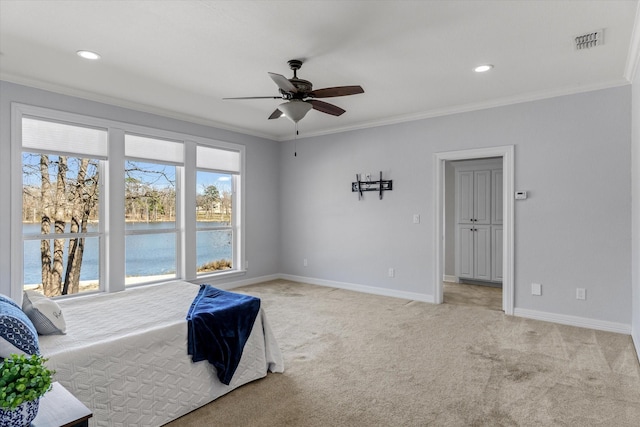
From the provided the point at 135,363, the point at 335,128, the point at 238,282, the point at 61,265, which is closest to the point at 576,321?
the point at 335,128

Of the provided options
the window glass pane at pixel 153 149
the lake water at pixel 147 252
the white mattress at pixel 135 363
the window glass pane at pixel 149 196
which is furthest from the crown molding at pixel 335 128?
the white mattress at pixel 135 363

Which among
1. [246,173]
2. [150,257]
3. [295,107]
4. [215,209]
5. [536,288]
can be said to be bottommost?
[536,288]

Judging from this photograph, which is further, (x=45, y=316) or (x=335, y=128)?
(x=335, y=128)

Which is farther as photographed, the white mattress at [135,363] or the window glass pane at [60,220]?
the window glass pane at [60,220]

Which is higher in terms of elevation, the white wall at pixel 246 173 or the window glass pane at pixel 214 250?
the white wall at pixel 246 173

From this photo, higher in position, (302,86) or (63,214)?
(302,86)

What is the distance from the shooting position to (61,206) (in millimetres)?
4141

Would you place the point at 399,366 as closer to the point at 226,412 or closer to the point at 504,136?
the point at 226,412

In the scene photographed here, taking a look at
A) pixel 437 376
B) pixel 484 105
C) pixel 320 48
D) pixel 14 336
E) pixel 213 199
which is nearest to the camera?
pixel 14 336

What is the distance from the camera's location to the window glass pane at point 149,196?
185 inches

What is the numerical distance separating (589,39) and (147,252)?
533 cm

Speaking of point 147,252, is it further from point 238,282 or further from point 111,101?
point 111,101

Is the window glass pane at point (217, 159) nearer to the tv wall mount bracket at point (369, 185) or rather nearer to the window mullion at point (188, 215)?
the window mullion at point (188, 215)

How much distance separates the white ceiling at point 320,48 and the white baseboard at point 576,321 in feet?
8.34
